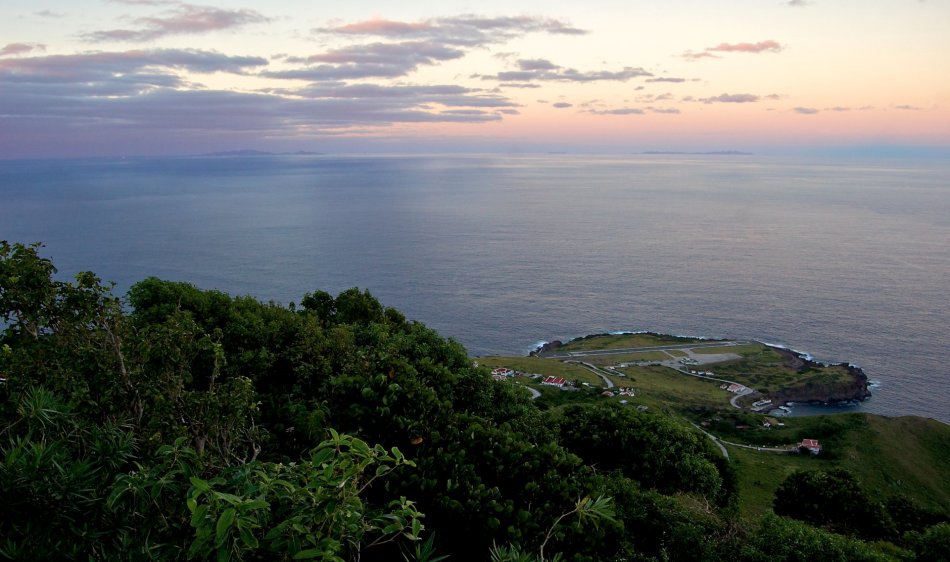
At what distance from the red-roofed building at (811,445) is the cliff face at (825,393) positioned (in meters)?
16.7

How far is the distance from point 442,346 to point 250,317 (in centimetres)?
871

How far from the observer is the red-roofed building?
48.1 metres

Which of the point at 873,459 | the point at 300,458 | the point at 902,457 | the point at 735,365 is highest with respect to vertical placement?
the point at 300,458

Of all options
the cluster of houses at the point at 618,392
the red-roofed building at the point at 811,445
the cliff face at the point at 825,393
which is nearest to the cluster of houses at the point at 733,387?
the cliff face at the point at 825,393

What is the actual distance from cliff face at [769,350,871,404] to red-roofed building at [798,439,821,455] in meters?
16.7

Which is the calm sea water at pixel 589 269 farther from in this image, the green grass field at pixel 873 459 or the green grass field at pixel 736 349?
the green grass field at pixel 873 459

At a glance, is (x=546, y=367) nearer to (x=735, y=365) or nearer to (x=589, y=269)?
(x=735, y=365)

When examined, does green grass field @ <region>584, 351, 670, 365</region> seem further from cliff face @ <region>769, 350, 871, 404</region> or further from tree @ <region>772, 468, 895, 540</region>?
tree @ <region>772, 468, 895, 540</region>

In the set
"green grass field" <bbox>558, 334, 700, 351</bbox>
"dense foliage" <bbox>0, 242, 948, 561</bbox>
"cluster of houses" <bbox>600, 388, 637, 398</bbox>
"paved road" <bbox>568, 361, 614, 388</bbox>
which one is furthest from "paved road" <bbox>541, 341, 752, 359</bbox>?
"dense foliage" <bbox>0, 242, 948, 561</bbox>

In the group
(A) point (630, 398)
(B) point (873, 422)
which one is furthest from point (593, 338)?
(B) point (873, 422)

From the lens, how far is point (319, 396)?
1978cm

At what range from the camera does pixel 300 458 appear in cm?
1002

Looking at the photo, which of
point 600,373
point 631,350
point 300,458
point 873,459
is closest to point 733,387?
point 631,350

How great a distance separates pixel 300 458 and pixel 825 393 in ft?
236
